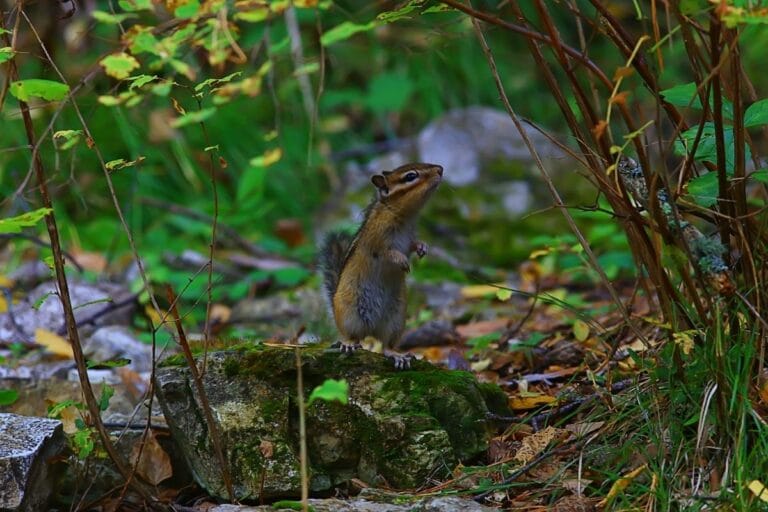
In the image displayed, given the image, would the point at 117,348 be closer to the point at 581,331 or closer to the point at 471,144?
the point at 581,331

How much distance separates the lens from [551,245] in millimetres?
4297

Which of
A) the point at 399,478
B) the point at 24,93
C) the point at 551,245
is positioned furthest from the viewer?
the point at 551,245

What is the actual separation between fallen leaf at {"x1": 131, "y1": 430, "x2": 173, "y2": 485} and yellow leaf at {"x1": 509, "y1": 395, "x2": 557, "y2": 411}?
123 centimetres

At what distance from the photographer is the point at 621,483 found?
9.50ft

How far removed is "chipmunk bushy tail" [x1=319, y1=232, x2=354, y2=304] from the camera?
4637 millimetres

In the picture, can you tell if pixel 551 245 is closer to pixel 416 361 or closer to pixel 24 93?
pixel 416 361

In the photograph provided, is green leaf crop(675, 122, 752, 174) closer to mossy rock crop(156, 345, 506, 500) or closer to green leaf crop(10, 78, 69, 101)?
mossy rock crop(156, 345, 506, 500)

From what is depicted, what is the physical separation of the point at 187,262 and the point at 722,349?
512 centimetres

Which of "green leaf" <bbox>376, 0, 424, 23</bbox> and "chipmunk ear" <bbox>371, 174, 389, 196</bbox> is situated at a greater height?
"green leaf" <bbox>376, 0, 424, 23</bbox>

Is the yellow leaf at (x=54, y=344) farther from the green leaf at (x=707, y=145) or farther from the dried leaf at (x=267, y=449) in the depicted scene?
the green leaf at (x=707, y=145)

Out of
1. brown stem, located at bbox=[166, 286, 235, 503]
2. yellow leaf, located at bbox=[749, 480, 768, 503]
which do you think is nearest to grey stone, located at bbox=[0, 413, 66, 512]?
brown stem, located at bbox=[166, 286, 235, 503]

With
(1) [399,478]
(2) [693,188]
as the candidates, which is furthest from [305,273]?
(2) [693,188]

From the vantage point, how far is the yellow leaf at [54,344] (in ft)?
17.3

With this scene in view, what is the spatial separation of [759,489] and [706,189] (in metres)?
0.87
